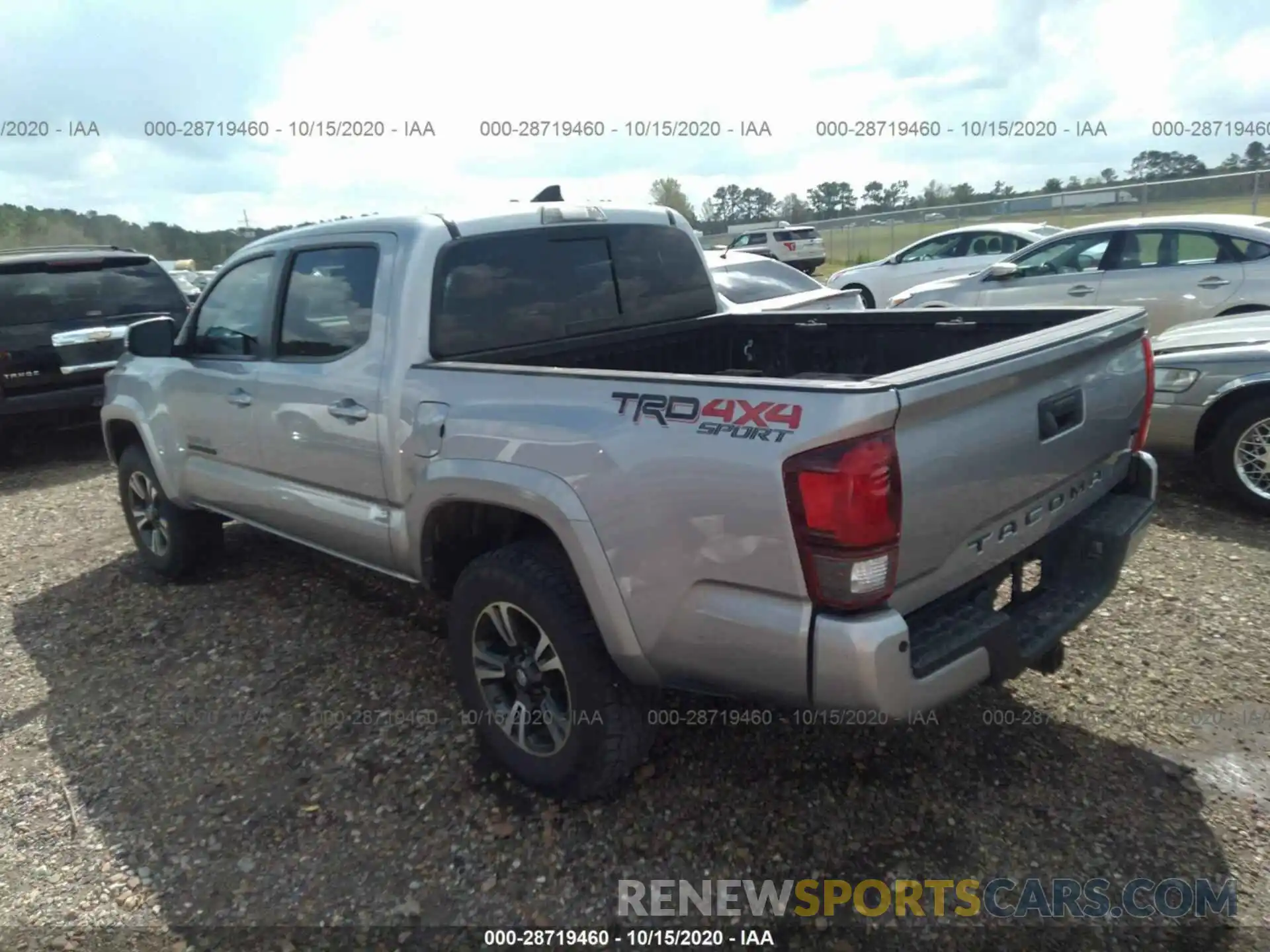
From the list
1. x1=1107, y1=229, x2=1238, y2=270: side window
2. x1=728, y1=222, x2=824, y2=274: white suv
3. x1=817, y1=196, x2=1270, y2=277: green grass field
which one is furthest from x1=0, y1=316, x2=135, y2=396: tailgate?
x1=728, y1=222, x2=824, y2=274: white suv

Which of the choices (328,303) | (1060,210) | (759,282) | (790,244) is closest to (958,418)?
(328,303)

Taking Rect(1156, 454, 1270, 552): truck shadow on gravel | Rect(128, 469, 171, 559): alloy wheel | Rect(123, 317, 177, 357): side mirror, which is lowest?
Rect(1156, 454, 1270, 552): truck shadow on gravel

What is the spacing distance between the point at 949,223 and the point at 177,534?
24896mm

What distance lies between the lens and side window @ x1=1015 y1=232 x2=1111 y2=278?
817 cm

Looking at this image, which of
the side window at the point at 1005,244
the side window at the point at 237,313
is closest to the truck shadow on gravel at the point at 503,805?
the side window at the point at 237,313

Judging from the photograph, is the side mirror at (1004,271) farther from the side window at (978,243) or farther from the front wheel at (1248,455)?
the side window at (978,243)

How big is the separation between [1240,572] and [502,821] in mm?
3648

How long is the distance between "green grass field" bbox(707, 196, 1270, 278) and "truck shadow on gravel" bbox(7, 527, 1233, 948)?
1294cm

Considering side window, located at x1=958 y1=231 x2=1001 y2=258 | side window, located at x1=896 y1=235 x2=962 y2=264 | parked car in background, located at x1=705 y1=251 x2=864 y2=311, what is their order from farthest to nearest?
side window, located at x1=896 y1=235 x2=962 y2=264
side window, located at x1=958 y1=231 x2=1001 y2=258
parked car in background, located at x1=705 y1=251 x2=864 y2=311

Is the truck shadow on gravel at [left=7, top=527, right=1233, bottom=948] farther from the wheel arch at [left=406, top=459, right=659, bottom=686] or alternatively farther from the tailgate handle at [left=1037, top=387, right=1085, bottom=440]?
the tailgate handle at [left=1037, top=387, right=1085, bottom=440]

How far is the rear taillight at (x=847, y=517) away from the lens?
6.93 ft

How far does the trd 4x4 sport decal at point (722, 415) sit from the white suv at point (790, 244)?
24957 millimetres

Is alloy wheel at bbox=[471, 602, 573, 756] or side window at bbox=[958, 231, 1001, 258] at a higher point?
side window at bbox=[958, 231, 1001, 258]

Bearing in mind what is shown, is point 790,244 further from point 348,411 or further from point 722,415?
point 722,415
